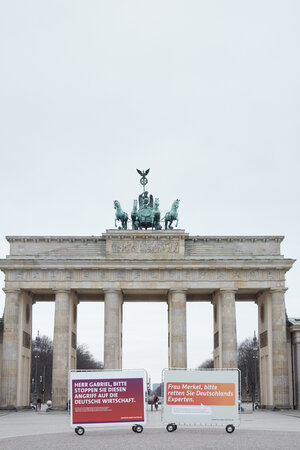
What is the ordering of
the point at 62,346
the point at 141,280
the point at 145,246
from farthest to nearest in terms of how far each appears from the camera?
1. the point at 145,246
2. the point at 141,280
3. the point at 62,346

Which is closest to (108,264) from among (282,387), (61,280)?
(61,280)

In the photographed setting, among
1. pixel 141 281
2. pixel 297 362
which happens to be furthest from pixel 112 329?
pixel 297 362

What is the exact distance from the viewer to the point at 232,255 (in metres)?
69.8

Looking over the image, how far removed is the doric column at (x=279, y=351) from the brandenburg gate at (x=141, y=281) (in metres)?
0.09

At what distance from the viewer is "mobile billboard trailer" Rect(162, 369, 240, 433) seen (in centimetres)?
3531

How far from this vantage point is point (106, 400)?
114 feet

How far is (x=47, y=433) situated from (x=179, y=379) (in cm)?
687

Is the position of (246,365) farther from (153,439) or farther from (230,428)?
(153,439)

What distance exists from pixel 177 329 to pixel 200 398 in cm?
3300

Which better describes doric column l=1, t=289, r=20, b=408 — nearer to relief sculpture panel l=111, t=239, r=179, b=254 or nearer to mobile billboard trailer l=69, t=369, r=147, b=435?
relief sculpture panel l=111, t=239, r=179, b=254

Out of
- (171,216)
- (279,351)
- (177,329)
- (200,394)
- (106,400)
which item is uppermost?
(171,216)

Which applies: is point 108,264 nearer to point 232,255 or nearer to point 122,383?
→ point 232,255

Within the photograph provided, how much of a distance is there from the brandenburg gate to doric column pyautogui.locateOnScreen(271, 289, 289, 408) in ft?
0.30

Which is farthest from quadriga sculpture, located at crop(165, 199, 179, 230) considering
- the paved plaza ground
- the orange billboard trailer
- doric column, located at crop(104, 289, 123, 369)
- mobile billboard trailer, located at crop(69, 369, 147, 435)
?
mobile billboard trailer, located at crop(69, 369, 147, 435)
